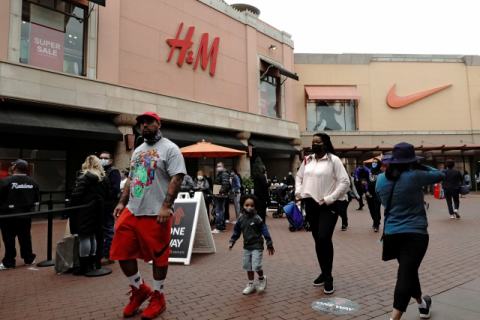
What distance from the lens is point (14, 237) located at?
19.1ft

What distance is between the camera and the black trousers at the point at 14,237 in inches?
224

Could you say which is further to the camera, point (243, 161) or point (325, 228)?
point (243, 161)

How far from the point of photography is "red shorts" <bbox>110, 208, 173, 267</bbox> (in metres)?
3.40

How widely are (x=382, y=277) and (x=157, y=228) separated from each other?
129 inches

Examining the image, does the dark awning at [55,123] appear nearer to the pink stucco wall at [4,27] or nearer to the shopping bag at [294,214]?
the pink stucco wall at [4,27]

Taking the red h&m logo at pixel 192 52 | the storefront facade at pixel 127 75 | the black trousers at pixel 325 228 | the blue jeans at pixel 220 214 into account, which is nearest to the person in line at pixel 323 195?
the black trousers at pixel 325 228

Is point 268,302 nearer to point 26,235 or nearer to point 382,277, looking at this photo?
point 382,277

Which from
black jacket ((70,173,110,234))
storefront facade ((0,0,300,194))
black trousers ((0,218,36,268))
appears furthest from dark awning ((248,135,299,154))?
black jacket ((70,173,110,234))

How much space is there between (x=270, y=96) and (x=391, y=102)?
457 inches

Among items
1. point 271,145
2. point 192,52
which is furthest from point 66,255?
point 271,145

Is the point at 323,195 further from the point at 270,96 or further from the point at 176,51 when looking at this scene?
the point at 270,96

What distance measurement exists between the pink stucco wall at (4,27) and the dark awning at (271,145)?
12982mm

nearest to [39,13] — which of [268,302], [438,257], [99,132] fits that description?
[99,132]

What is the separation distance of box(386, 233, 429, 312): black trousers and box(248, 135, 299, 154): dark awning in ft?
58.2
